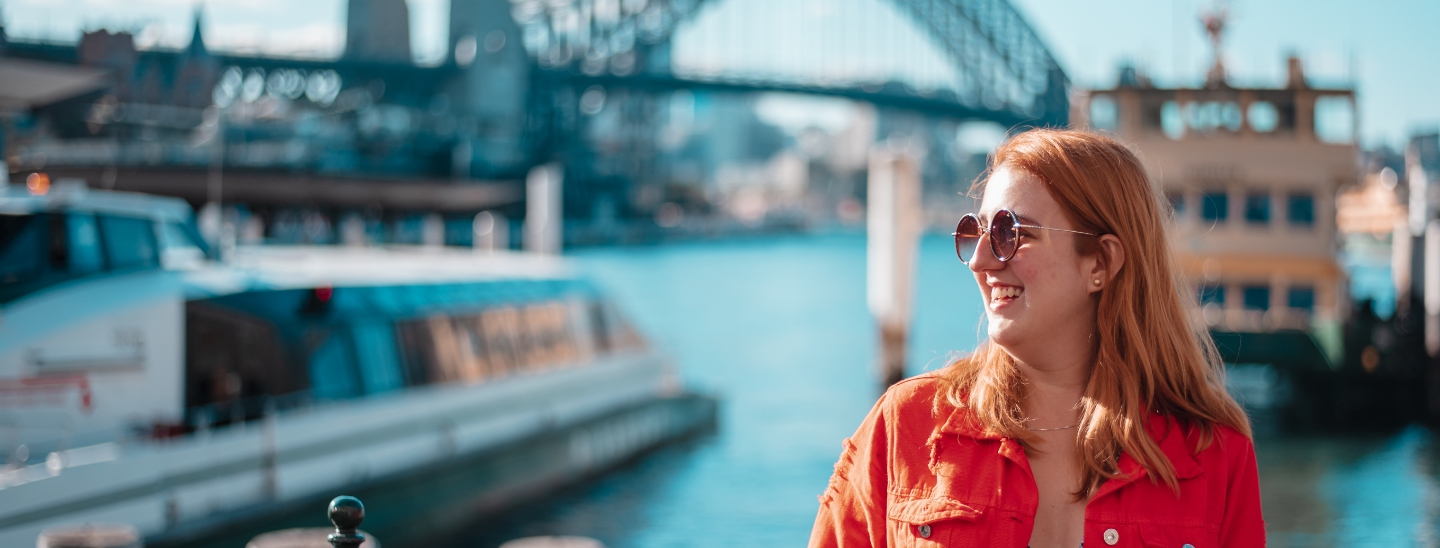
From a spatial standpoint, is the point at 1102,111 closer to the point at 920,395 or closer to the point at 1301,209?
the point at 1301,209

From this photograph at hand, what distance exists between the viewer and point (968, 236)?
1.83 meters

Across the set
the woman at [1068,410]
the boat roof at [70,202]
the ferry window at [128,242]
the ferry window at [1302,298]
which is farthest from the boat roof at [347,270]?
the ferry window at [1302,298]

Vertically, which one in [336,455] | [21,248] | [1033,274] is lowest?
[336,455]

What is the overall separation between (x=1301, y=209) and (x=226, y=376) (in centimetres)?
1624

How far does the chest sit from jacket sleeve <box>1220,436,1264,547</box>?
0.09 feet

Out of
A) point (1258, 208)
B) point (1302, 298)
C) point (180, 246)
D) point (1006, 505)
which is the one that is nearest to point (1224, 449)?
point (1006, 505)

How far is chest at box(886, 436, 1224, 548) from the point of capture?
5.54 feet

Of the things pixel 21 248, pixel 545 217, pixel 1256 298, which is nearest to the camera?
pixel 21 248

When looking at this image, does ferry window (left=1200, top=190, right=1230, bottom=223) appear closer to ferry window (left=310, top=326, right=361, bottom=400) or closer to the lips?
ferry window (left=310, top=326, right=361, bottom=400)

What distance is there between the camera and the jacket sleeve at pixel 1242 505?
5.65 feet

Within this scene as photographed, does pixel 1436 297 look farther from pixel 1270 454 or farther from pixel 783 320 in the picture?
pixel 783 320

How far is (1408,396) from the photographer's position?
18.8 metres

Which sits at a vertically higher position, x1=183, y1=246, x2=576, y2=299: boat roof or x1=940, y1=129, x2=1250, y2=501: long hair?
x1=940, y1=129, x2=1250, y2=501: long hair

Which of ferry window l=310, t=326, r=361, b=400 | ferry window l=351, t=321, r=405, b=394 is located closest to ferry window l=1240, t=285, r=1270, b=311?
ferry window l=351, t=321, r=405, b=394
